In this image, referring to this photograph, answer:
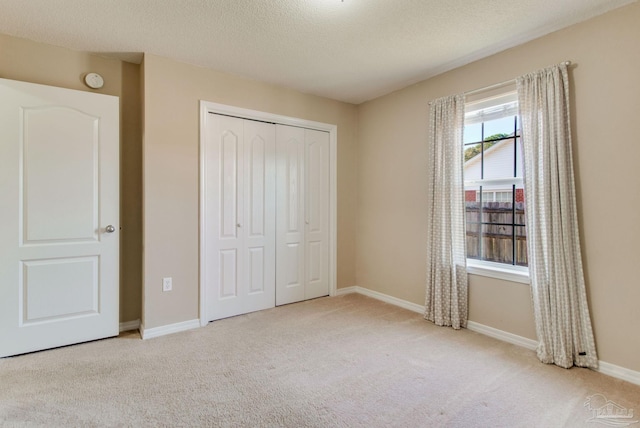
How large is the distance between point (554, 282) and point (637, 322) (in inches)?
18.7

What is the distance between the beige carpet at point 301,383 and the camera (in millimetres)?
1741

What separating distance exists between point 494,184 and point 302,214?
2.06 metres

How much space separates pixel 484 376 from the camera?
2154 mm

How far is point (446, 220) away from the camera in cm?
305

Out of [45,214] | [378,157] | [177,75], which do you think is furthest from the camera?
[378,157]

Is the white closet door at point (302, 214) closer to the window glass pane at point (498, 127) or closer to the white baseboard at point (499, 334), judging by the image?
the white baseboard at point (499, 334)

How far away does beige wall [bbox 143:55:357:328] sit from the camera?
280 cm

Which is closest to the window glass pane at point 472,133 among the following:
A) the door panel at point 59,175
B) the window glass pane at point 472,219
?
the window glass pane at point 472,219

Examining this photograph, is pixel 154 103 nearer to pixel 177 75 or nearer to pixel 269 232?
pixel 177 75

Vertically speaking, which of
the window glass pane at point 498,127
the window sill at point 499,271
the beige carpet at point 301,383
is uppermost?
the window glass pane at point 498,127

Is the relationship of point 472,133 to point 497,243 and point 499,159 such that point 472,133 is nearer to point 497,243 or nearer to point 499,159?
point 499,159

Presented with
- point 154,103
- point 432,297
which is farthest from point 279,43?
point 432,297

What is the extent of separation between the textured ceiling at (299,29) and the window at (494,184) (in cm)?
53

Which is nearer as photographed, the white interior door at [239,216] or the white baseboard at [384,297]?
the white interior door at [239,216]
